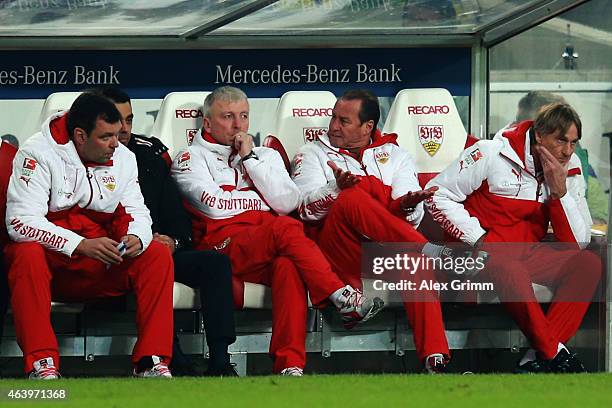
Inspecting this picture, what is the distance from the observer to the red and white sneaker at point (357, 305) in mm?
7758

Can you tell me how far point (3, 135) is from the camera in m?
9.33

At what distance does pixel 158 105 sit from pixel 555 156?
2472mm

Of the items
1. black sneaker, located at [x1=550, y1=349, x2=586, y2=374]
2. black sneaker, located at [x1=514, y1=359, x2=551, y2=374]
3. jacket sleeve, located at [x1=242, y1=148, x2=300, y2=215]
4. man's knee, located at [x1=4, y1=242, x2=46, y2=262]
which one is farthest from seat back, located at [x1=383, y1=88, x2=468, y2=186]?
man's knee, located at [x1=4, y1=242, x2=46, y2=262]

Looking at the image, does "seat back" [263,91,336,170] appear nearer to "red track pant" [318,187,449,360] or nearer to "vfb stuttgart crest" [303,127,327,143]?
"vfb stuttgart crest" [303,127,327,143]

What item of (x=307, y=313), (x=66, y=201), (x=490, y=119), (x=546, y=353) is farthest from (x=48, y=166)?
(x=490, y=119)

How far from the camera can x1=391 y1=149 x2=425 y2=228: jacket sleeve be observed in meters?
8.43

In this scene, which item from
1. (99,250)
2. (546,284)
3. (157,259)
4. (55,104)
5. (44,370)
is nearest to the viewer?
(44,370)

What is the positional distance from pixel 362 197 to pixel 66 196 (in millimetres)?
1460

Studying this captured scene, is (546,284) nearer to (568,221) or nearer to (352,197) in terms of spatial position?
(568,221)

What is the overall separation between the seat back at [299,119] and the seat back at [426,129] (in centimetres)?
43

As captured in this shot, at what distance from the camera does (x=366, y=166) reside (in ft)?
28.4

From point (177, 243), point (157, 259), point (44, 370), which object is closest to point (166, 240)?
point (177, 243)

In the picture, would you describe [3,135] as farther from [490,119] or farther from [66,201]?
[490,119]

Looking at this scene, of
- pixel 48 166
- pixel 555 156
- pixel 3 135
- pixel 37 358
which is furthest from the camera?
pixel 3 135
